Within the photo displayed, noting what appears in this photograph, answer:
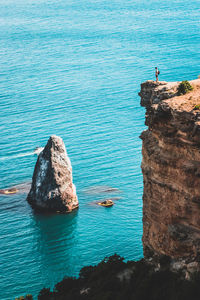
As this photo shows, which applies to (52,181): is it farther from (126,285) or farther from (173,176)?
(173,176)

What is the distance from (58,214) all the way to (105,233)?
536 inches

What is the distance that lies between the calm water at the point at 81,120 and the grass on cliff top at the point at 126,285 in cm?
1728

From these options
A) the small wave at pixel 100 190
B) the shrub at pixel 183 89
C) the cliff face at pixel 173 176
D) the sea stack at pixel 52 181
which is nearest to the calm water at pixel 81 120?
the small wave at pixel 100 190

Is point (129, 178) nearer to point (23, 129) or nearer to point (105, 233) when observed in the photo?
point (105, 233)

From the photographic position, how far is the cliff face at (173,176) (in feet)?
116

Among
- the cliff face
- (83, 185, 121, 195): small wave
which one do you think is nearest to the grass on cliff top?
the cliff face

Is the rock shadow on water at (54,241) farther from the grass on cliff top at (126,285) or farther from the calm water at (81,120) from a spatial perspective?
the grass on cliff top at (126,285)

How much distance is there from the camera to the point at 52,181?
85.6 metres

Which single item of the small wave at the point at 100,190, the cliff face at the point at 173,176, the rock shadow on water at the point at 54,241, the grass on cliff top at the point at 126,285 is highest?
the cliff face at the point at 173,176

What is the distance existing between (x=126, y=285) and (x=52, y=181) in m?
Answer: 47.3

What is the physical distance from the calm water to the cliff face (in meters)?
26.9

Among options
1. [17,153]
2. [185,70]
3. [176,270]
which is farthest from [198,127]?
[185,70]

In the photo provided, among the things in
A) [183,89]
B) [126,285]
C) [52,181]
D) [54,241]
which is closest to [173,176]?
[183,89]

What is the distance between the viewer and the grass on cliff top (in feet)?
113
